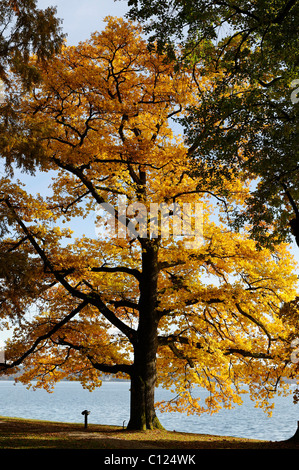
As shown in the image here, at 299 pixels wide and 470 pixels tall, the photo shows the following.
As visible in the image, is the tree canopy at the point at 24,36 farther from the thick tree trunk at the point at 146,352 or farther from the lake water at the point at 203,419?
the lake water at the point at 203,419

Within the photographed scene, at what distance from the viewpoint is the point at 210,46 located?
1216cm

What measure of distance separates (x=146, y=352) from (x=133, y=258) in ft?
12.1

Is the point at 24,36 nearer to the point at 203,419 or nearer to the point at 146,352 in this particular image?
the point at 146,352

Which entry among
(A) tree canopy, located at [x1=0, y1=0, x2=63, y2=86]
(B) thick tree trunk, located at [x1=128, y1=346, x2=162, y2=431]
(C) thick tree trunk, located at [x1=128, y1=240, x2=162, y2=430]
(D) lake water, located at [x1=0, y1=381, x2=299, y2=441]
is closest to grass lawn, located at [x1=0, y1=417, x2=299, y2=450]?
(B) thick tree trunk, located at [x1=128, y1=346, x2=162, y2=431]

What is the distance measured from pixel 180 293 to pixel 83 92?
8.25 m

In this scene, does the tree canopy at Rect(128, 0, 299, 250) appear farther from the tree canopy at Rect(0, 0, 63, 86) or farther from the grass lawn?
the grass lawn

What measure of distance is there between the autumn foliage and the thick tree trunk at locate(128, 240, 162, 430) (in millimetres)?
42

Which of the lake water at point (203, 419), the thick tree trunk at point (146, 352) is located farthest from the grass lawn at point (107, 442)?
the lake water at point (203, 419)

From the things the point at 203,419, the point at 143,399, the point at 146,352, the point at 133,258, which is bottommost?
the point at 203,419

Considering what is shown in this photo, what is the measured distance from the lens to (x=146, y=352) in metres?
16.6

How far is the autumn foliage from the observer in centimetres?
1552

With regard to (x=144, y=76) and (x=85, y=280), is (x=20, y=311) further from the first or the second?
(x=144, y=76)

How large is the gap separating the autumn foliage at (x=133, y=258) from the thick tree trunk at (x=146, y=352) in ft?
0.14

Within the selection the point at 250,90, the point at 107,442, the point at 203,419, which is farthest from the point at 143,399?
the point at 203,419
